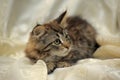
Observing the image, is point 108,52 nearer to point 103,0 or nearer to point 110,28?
point 110,28

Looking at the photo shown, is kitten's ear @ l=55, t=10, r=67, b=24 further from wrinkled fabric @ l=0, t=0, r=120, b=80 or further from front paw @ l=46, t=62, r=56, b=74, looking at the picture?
front paw @ l=46, t=62, r=56, b=74

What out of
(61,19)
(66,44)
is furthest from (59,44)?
(61,19)

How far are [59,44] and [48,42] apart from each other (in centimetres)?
5

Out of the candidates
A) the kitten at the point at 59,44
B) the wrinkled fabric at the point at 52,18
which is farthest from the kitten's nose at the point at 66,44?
the wrinkled fabric at the point at 52,18

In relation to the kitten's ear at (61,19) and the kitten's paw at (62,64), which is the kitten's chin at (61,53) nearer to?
the kitten's paw at (62,64)

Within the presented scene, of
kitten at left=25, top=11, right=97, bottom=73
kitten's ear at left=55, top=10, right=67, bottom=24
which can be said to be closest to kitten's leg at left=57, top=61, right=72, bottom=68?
kitten at left=25, top=11, right=97, bottom=73

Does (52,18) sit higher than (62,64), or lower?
higher

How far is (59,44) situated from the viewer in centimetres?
116

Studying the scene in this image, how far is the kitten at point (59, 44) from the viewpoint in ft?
3.80

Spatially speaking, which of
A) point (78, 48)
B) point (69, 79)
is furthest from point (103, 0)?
Result: point (69, 79)

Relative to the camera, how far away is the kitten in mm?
1159

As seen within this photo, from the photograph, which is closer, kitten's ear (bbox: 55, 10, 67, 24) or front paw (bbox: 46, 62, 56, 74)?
front paw (bbox: 46, 62, 56, 74)

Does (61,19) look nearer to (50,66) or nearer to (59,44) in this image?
(59,44)

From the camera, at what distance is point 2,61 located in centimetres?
113
